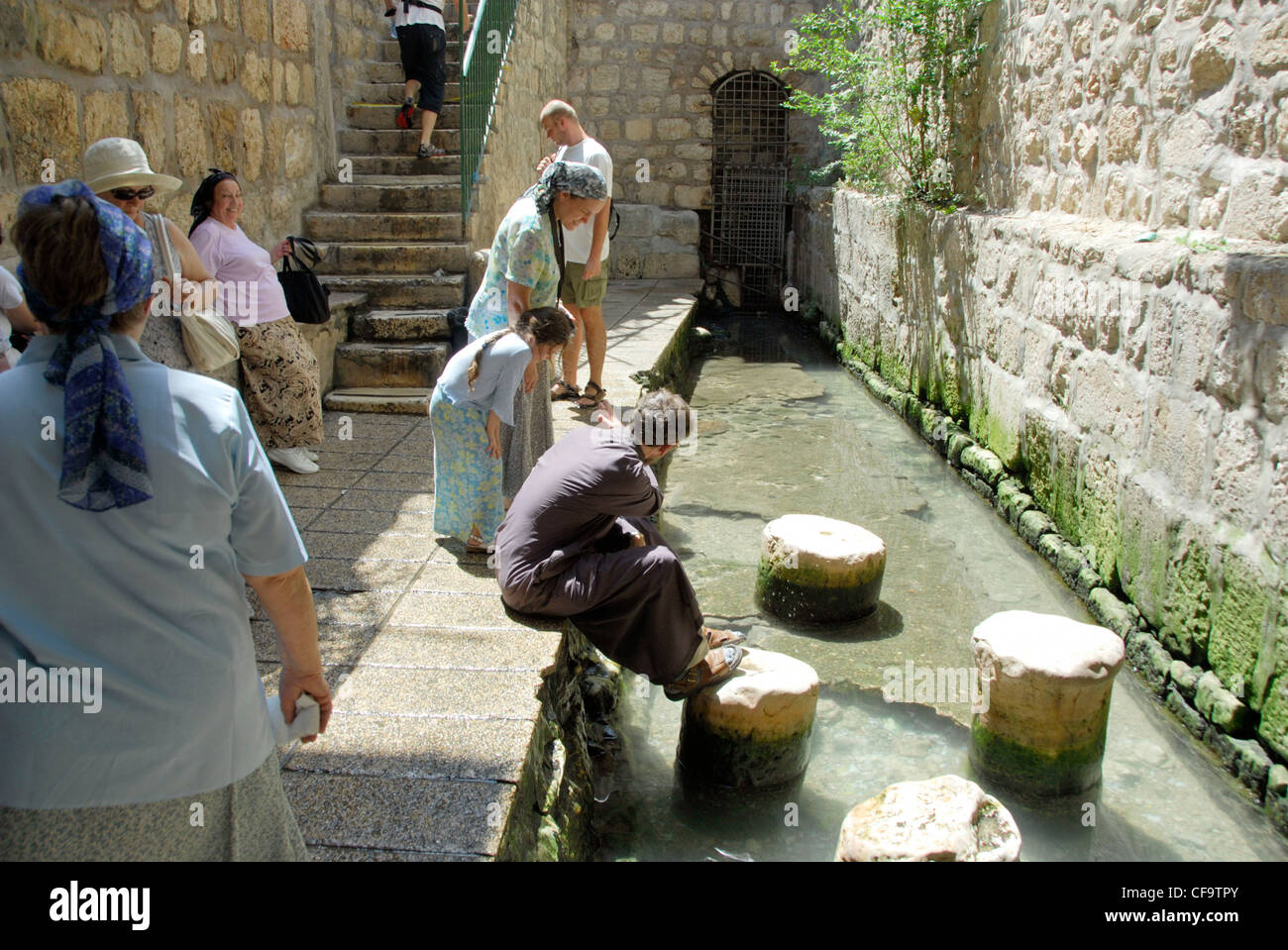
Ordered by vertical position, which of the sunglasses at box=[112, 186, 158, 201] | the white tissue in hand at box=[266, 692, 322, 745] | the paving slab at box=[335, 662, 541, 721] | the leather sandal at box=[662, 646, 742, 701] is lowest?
the leather sandal at box=[662, 646, 742, 701]

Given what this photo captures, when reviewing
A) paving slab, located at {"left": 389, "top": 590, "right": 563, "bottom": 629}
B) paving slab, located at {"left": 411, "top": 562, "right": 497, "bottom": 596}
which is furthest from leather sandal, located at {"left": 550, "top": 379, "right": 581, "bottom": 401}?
paving slab, located at {"left": 389, "top": 590, "right": 563, "bottom": 629}

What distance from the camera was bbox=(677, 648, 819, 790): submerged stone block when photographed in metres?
3.23

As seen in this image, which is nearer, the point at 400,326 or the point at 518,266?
the point at 518,266

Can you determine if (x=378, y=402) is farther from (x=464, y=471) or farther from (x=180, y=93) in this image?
(x=464, y=471)

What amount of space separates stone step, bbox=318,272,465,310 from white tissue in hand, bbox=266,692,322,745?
5.09 m

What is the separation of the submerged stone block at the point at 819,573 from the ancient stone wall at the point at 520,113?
3.58m

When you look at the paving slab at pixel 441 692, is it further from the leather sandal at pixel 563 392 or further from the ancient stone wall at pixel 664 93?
the ancient stone wall at pixel 664 93

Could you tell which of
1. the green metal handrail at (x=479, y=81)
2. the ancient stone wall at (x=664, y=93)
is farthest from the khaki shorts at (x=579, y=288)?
the ancient stone wall at (x=664, y=93)

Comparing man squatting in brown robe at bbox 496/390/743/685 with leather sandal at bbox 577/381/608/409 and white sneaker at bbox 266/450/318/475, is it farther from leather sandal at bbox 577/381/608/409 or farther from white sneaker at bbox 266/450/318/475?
leather sandal at bbox 577/381/608/409

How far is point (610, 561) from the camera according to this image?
3.25 m

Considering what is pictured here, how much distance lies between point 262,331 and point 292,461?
62 centimetres

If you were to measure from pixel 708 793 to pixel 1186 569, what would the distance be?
6.46ft

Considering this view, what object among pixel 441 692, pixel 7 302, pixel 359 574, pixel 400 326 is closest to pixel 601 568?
pixel 441 692
